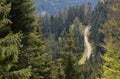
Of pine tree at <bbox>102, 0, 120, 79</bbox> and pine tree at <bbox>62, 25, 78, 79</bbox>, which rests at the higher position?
pine tree at <bbox>102, 0, 120, 79</bbox>

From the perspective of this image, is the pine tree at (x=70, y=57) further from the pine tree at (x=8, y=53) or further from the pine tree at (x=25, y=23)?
the pine tree at (x=8, y=53)

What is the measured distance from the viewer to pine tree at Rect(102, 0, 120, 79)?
14512 mm

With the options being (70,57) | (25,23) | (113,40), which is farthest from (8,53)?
(70,57)

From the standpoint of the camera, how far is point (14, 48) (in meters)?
10.0

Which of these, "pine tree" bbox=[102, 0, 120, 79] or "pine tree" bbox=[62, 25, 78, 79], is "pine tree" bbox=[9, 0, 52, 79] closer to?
"pine tree" bbox=[102, 0, 120, 79]

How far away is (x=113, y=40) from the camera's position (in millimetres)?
15227

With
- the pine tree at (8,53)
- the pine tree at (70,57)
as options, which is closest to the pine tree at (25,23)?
the pine tree at (8,53)

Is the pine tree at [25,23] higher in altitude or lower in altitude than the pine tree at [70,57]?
higher

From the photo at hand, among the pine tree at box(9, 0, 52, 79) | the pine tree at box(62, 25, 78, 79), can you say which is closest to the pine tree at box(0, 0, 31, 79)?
the pine tree at box(9, 0, 52, 79)

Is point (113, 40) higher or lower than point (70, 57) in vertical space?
higher

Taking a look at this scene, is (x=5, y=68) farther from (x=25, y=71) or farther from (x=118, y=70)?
(x=118, y=70)

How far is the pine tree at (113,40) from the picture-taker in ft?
47.6

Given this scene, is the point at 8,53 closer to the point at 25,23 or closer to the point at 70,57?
the point at 25,23

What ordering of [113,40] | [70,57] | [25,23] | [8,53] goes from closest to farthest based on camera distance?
[8,53] < [113,40] < [25,23] < [70,57]
